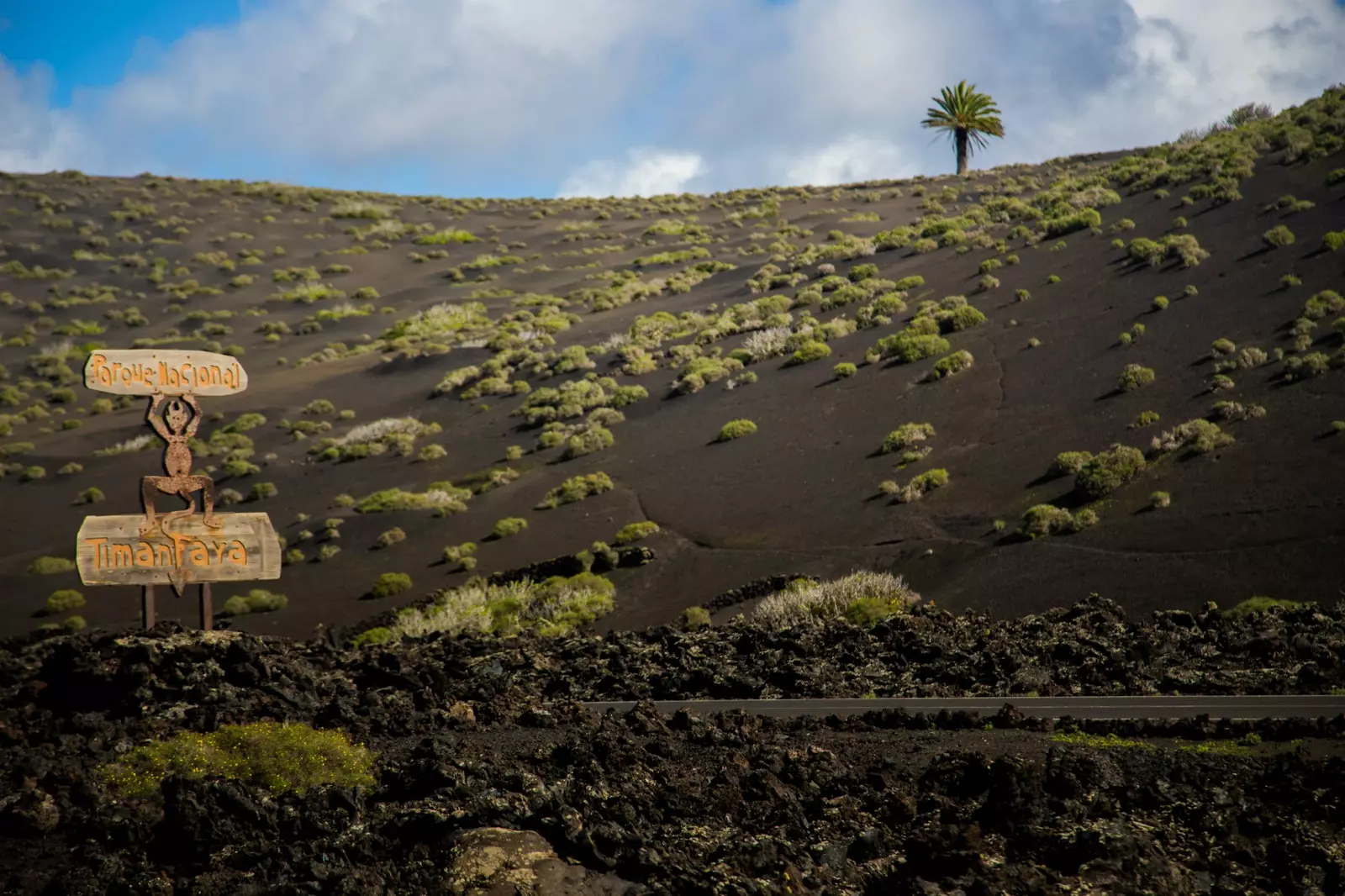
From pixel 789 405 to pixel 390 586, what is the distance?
1432 centimetres

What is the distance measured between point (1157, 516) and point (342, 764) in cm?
1798

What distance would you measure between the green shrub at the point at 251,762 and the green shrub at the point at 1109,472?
18383mm

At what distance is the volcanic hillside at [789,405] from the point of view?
22.8m

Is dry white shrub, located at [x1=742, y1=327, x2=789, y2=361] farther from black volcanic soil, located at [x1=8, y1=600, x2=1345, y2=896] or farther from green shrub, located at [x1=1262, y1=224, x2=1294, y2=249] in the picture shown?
black volcanic soil, located at [x1=8, y1=600, x2=1345, y2=896]

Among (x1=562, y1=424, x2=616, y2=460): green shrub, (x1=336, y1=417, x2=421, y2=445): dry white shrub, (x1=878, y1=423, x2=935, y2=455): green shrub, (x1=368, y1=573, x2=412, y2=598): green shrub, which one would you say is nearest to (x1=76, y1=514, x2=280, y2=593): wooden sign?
(x1=368, y1=573, x2=412, y2=598): green shrub

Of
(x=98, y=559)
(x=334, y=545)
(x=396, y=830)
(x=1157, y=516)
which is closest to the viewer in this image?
(x=396, y=830)

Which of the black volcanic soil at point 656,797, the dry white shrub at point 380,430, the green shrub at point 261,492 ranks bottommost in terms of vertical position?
the black volcanic soil at point 656,797

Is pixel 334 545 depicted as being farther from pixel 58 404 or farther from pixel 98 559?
pixel 58 404

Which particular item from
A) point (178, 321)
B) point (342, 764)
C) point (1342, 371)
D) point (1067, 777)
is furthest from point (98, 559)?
point (178, 321)

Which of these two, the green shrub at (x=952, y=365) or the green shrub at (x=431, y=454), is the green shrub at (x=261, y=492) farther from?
the green shrub at (x=952, y=365)

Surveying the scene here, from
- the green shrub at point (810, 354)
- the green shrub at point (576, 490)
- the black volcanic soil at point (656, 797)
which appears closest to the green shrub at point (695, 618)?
the black volcanic soil at point (656, 797)

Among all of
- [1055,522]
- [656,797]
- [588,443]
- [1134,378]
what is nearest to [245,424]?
[588,443]

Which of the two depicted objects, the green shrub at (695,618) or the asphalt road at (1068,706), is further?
the green shrub at (695,618)

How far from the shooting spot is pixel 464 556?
92.7 ft
